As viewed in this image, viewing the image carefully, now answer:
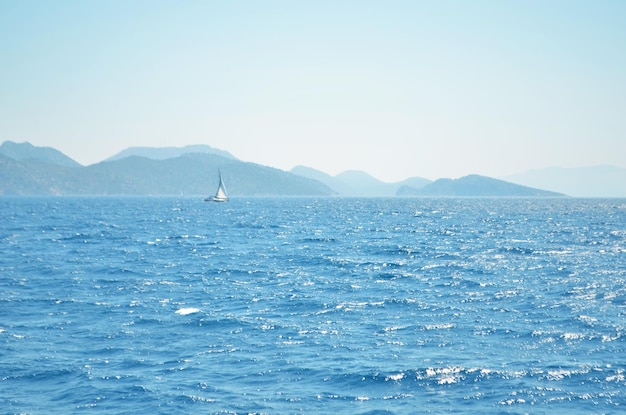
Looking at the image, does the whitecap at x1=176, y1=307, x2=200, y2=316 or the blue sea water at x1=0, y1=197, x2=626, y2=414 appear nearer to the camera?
the blue sea water at x1=0, y1=197, x2=626, y2=414

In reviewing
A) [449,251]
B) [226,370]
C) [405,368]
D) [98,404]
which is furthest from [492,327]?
[449,251]

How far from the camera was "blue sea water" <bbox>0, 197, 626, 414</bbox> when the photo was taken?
2695 cm

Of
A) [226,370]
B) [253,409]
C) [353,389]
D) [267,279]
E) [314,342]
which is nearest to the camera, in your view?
[253,409]

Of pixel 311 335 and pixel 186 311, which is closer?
pixel 311 335

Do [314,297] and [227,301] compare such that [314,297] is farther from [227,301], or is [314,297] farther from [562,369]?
[562,369]

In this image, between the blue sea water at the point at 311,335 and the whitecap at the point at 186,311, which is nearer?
the blue sea water at the point at 311,335

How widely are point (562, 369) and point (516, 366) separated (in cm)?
224

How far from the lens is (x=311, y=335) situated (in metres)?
37.6

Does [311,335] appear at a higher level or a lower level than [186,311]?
lower

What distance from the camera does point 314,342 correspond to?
35.9 metres

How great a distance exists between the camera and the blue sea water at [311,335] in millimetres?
26953

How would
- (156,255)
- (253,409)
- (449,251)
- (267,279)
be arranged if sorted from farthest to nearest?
(449,251) → (156,255) → (267,279) → (253,409)

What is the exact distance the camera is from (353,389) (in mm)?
28094

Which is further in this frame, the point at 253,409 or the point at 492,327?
the point at 492,327
